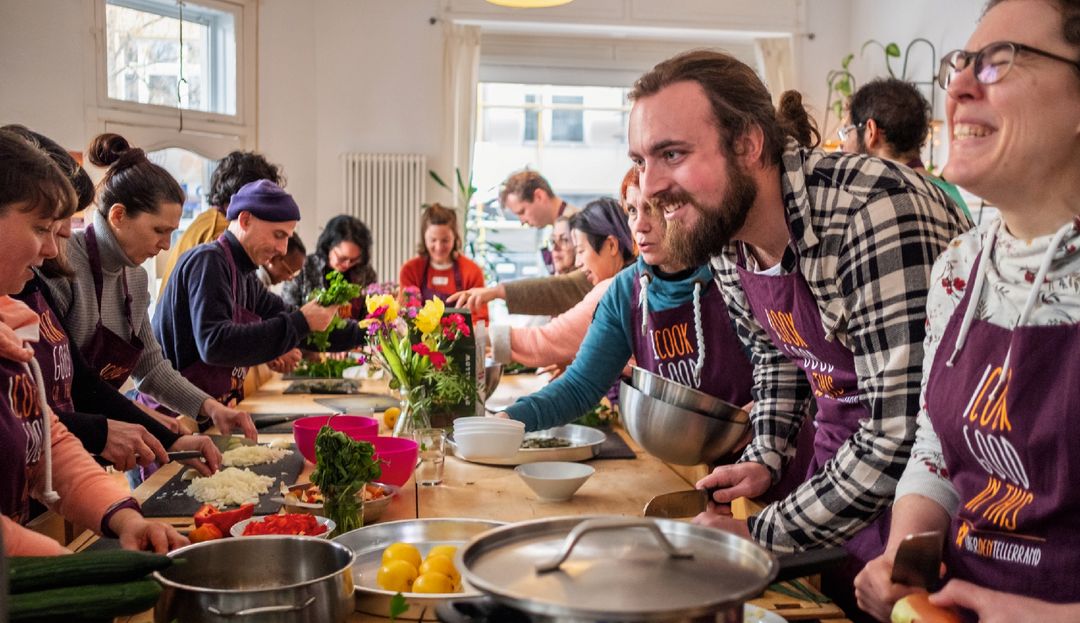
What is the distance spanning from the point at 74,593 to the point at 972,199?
19.5 ft

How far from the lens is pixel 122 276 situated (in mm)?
2857

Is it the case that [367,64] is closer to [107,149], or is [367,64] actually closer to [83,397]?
[107,149]

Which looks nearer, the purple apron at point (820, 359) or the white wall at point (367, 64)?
the purple apron at point (820, 359)

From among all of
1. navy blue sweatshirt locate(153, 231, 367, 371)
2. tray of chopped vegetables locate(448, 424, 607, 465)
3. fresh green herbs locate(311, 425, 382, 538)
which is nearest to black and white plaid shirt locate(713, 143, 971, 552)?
fresh green herbs locate(311, 425, 382, 538)

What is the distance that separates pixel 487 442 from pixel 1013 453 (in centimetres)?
124

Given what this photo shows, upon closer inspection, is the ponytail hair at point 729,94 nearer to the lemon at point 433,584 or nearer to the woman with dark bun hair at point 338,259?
the lemon at point 433,584

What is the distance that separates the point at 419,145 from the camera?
311 inches

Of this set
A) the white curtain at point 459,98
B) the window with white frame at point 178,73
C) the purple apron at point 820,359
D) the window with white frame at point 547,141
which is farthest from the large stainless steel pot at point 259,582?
the window with white frame at point 547,141

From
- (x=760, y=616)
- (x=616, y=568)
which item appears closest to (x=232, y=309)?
(x=760, y=616)

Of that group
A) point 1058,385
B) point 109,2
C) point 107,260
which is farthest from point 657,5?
point 1058,385

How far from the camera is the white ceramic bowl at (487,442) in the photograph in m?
2.23

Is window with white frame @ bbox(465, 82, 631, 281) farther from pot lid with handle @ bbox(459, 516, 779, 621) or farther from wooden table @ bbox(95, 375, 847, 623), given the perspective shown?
pot lid with handle @ bbox(459, 516, 779, 621)

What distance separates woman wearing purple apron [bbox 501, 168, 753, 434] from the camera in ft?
7.93

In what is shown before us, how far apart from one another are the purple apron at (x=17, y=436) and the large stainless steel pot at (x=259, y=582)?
548 millimetres
